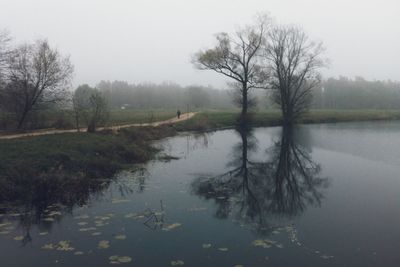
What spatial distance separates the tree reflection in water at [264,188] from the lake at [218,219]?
0.04 metres

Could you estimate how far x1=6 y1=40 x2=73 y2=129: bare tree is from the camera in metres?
26.8

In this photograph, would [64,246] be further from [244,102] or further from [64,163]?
[244,102]

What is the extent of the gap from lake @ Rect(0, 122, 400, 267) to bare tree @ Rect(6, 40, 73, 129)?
13.9 metres

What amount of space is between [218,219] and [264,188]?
454 centimetres

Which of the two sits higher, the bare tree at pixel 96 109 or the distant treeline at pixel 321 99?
the distant treeline at pixel 321 99

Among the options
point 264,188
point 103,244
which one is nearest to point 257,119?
point 264,188

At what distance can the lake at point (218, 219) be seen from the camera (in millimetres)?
8492

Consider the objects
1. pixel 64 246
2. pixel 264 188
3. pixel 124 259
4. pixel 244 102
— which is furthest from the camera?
pixel 244 102

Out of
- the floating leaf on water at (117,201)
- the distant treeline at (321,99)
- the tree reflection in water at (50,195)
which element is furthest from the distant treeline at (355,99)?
the floating leaf on water at (117,201)

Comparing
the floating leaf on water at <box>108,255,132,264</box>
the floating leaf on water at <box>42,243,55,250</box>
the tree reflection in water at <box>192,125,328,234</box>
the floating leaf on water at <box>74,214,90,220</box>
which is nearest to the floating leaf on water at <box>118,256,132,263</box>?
the floating leaf on water at <box>108,255,132,264</box>

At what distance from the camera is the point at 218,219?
11.1 m

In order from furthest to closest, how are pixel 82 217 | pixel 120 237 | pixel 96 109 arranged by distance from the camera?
1. pixel 96 109
2. pixel 82 217
3. pixel 120 237

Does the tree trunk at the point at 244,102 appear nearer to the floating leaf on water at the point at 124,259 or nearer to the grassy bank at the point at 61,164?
the grassy bank at the point at 61,164

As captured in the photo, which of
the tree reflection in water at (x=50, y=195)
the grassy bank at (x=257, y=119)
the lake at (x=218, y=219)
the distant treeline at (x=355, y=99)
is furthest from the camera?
the distant treeline at (x=355, y=99)
